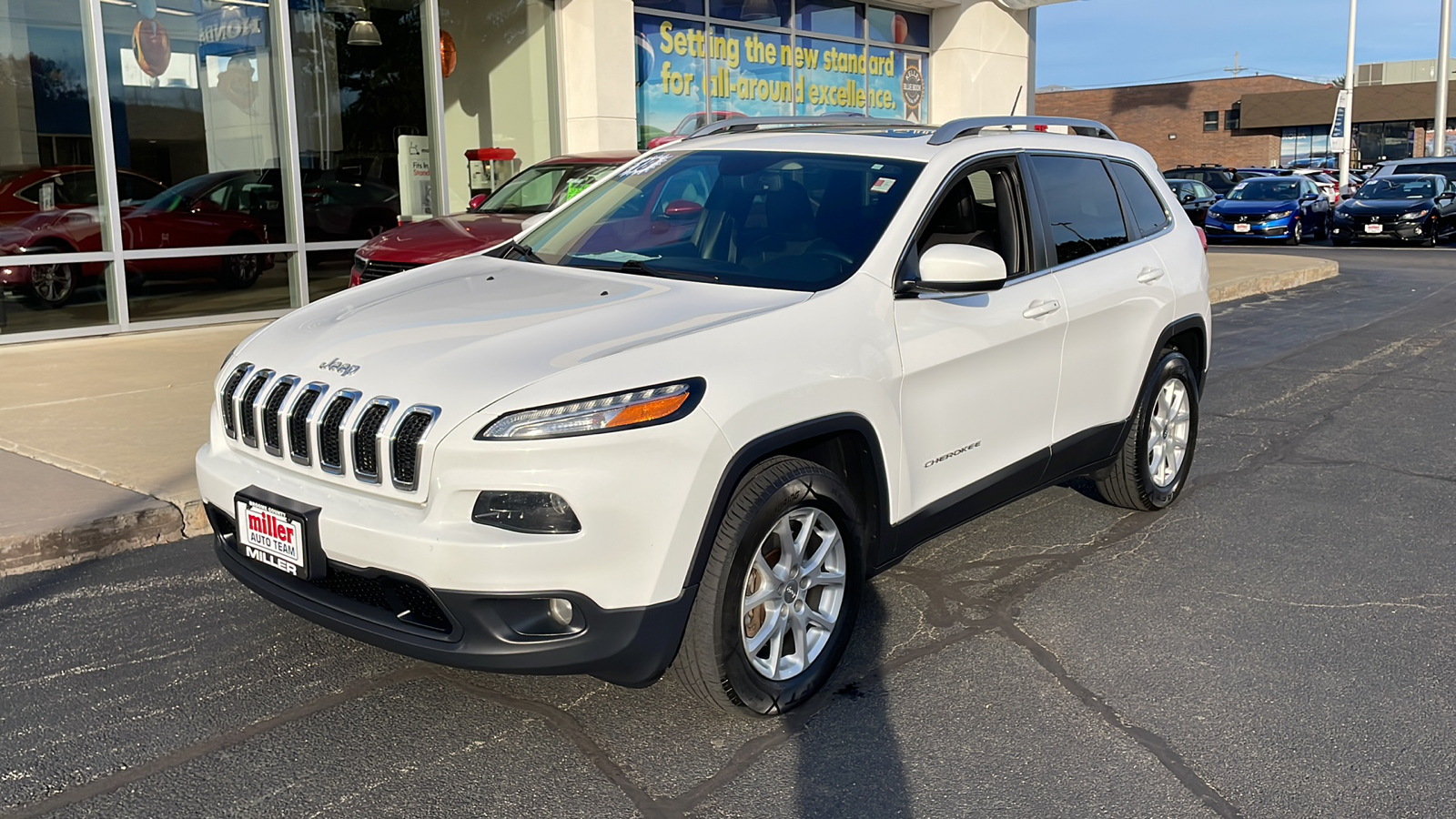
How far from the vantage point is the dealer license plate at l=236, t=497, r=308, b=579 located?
3.50 metres

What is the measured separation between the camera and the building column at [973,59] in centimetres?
2136

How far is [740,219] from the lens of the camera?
4.59 metres

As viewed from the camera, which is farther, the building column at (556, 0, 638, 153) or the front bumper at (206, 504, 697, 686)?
the building column at (556, 0, 638, 153)

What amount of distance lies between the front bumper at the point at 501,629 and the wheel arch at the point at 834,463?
19cm

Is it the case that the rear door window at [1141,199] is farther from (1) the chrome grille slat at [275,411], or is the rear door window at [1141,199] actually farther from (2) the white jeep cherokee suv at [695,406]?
(1) the chrome grille slat at [275,411]

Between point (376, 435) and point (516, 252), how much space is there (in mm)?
1850

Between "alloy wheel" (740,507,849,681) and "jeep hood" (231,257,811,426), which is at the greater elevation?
"jeep hood" (231,257,811,426)

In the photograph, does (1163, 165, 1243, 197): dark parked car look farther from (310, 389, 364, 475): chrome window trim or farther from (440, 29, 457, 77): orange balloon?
(310, 389, 364, 475): chrome window trim

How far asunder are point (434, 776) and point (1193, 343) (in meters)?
4.43

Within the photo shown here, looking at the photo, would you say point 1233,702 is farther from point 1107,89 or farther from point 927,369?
point 1107,89

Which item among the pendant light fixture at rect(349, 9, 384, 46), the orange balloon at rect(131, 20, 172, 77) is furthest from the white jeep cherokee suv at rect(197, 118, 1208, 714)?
the pendant light fixture at rect(349, 9, 384, 46)

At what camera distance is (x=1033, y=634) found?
449cm

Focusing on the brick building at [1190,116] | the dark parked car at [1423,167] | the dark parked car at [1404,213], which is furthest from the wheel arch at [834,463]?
the brick building at [1190,116]

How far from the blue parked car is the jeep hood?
2479 centimetres
